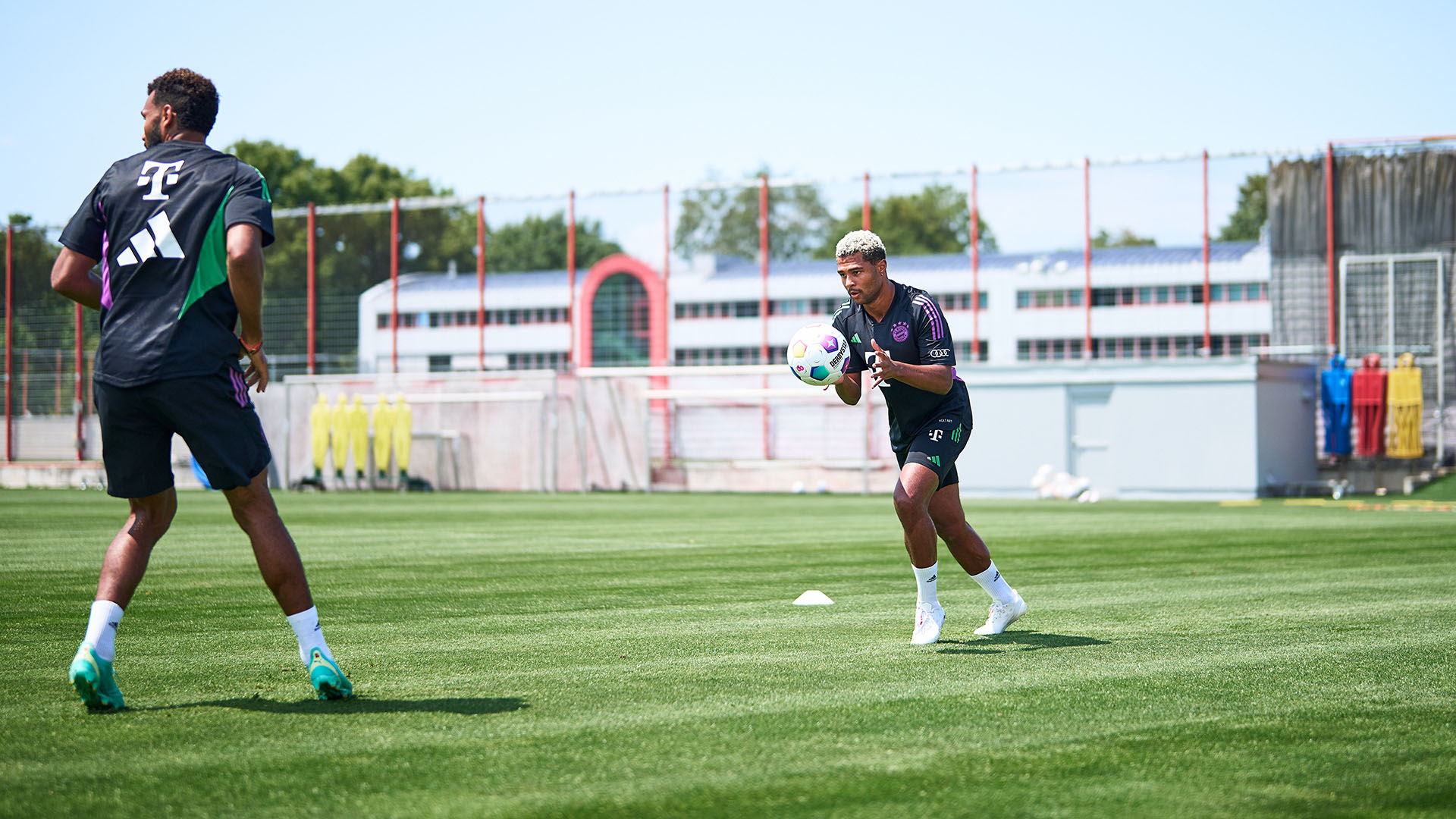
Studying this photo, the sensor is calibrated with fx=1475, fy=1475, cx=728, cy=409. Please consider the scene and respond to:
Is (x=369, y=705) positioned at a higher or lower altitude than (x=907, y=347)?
lower

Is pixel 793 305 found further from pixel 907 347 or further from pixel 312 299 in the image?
pixel 907 347

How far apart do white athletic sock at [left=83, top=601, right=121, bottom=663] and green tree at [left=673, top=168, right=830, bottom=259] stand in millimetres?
27141

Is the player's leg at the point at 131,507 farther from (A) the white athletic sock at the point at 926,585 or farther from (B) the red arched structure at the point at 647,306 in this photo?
(B) the red arched structure at the point at 647,306

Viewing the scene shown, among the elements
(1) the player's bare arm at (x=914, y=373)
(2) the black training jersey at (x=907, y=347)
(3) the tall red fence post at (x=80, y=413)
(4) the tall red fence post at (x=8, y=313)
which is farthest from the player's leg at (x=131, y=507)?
(4) the tall red fence post at (x=8, y=313)

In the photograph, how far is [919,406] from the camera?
734cm

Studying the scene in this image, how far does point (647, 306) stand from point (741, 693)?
26.9 meters

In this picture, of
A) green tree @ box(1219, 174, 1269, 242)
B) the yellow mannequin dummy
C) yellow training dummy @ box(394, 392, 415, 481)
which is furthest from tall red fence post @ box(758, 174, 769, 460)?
the yellow mannequin dummy

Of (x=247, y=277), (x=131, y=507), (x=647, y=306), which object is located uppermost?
(x=647, y=306)

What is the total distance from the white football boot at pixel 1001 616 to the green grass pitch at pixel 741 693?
13 centimetres

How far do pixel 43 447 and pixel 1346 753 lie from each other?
36.5m

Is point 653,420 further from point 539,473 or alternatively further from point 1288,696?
point 1288,696

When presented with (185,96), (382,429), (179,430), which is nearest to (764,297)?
(382,429)

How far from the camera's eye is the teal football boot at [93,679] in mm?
4926

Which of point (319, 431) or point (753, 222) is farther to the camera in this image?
point (753, 222)
